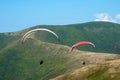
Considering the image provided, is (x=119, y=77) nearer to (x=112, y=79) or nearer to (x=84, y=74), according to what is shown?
(x=112, y=79)

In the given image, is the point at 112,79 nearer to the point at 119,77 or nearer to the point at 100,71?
the point at 119,77

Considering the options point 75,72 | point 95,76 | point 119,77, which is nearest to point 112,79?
point 119,77

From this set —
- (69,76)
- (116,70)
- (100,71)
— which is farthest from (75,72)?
(116,70)

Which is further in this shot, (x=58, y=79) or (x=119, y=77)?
(x=58, y=79)

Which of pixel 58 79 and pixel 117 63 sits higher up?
pixel 117 63

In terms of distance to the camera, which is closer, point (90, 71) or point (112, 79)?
point (112, 79)
